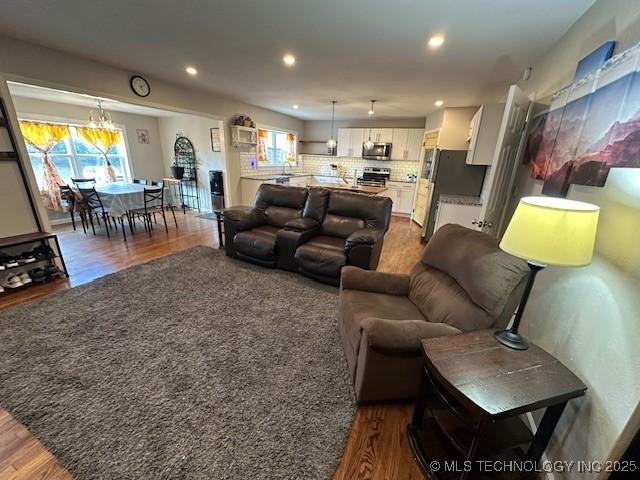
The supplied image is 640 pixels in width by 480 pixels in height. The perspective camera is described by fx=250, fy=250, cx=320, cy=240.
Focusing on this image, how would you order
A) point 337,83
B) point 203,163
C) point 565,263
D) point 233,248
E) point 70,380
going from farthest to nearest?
point 203,163, point 337,83, point 233,248, point 70,380, point 565,263

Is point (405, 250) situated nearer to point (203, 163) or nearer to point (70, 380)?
point (70, 380)

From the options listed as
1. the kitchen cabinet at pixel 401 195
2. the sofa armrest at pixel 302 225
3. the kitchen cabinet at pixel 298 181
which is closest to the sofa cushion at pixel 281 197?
the sofa armrest at pixel 302 225

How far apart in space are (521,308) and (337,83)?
3.65 m

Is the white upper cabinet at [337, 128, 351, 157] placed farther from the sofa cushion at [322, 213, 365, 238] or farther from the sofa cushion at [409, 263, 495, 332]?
the sofa cushion at [409, 263, 495, 332]

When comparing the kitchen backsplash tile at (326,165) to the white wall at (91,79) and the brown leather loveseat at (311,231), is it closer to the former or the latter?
the white wall at (91,79)

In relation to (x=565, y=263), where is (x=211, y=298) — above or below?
below

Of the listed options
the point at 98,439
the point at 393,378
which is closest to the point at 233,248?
the point at 98,439

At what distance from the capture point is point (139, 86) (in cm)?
353

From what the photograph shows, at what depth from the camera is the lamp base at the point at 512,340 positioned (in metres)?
1.17

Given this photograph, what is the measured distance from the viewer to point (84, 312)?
89.0 inches

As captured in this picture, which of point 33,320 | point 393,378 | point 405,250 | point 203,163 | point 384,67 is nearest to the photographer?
point 393,378

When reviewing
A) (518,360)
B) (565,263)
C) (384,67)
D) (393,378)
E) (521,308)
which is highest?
(384,67)

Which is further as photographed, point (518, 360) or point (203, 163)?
point (203, 163)

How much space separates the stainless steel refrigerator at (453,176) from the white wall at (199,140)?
432cm
